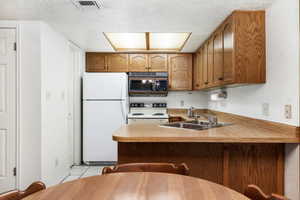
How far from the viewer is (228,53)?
208 cm

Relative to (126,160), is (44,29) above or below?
above

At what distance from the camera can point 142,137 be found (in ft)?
5.17

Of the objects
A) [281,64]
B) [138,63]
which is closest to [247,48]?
[281,64]

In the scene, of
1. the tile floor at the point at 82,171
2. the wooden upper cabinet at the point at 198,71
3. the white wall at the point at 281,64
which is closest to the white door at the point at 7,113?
the tile floor at the point at 82,171

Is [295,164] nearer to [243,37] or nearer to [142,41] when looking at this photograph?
[243,37]

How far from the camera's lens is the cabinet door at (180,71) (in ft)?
12.9

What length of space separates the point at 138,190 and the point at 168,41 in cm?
288

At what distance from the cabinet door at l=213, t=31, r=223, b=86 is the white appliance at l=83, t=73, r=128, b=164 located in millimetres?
1609

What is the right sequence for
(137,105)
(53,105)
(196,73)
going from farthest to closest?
(137,105)
(196,73)
(53,105)

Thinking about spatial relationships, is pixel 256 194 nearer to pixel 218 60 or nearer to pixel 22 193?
pixel 22 193

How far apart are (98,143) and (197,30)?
2415 mm

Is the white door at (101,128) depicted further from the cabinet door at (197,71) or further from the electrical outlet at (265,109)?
the electrical outlet at (265,109)

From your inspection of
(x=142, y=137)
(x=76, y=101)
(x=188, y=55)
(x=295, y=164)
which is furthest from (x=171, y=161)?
(x=188, y=55)

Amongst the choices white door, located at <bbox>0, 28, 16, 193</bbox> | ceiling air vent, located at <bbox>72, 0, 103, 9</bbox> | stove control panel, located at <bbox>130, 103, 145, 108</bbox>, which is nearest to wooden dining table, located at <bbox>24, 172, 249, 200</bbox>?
ceiling air vent, located at <bbox>72, 0, 103, 9</bbox>
